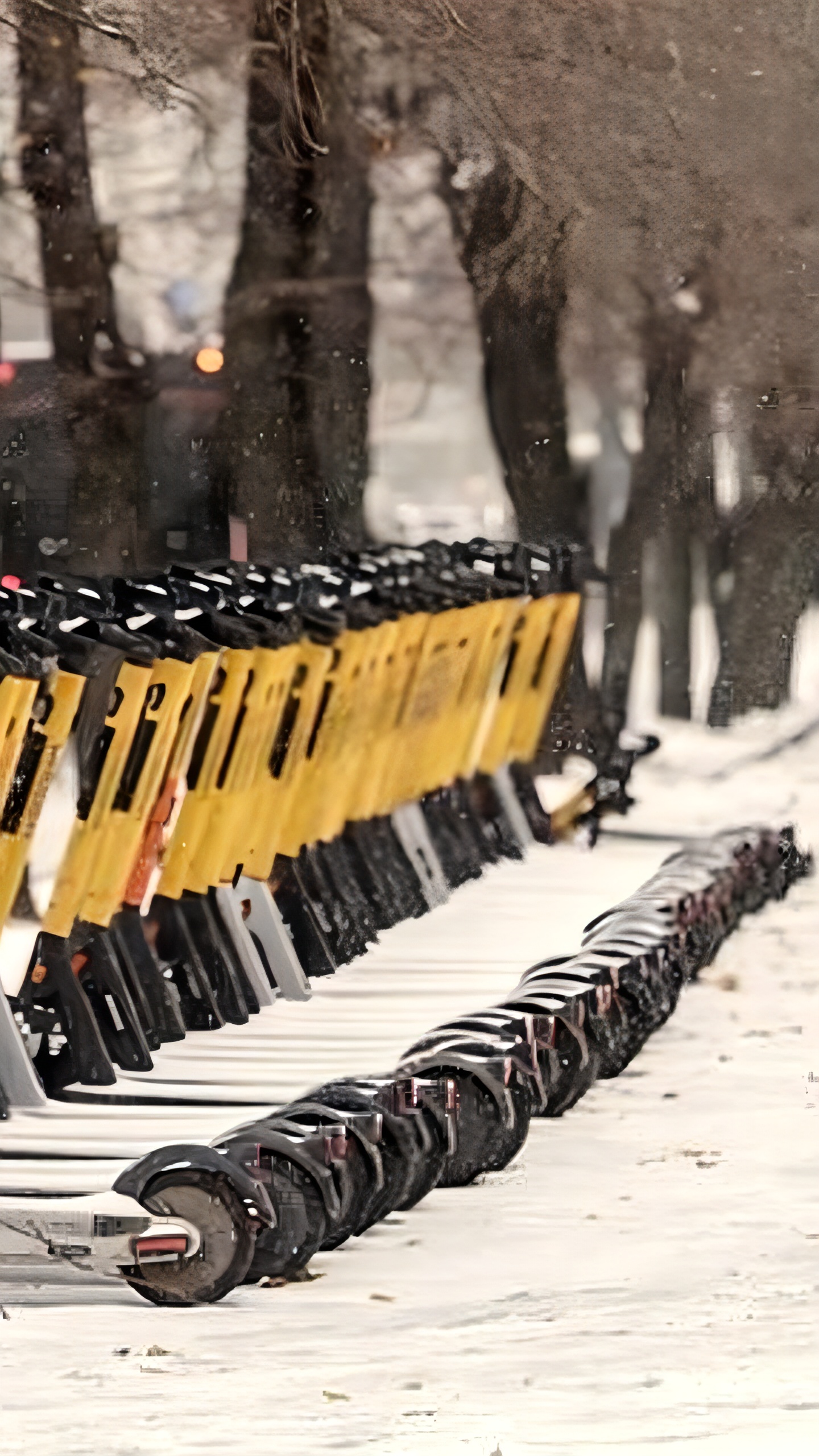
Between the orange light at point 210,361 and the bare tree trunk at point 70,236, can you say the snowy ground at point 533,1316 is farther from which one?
the orange light at point 210,361

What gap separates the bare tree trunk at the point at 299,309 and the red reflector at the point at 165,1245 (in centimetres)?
1073

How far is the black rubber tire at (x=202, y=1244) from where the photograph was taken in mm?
4086

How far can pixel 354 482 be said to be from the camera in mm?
15273

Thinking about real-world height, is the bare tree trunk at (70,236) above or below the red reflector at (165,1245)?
above

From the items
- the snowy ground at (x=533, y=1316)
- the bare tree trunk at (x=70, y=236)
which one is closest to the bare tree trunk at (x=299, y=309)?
the bare tree trunk at (x=70, y=236)

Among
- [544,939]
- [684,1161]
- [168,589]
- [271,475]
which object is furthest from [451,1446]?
[271,475]

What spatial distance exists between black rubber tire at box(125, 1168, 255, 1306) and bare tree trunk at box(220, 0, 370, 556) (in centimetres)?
1074

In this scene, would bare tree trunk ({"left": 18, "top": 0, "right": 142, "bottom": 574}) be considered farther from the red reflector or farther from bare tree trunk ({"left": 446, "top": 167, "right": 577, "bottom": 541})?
the red reflector

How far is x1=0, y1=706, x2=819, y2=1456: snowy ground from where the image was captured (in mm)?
3631

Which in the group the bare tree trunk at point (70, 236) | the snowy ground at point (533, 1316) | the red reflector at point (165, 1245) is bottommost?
the snowy ground at point (533, 1316)

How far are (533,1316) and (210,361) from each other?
11859 millimetres

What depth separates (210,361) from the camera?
15562 mm

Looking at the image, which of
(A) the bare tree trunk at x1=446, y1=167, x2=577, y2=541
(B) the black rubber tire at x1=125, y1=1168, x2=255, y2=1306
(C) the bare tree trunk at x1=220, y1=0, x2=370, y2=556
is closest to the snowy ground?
(B) the black rubber tire at x1=125, y1=1168, x2=255, y2=1306

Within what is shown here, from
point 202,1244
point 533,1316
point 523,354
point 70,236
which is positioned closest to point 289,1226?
point 202,1244
